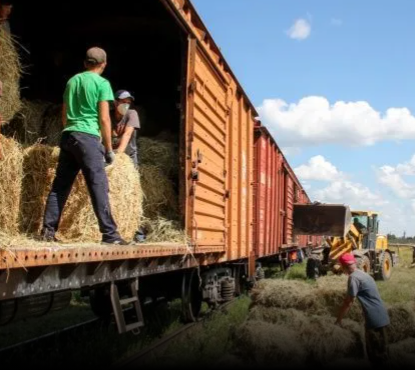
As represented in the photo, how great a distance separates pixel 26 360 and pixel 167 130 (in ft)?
10.3

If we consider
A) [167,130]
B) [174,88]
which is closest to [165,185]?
[167,130]

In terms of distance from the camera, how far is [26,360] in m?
5.75

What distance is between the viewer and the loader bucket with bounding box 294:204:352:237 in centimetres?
1580

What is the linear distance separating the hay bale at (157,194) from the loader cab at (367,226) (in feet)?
43.0

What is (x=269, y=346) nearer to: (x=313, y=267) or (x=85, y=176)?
(x=85, y=176)

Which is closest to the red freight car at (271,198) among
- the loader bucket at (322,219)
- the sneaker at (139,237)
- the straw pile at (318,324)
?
the loader bucket at (322,219)

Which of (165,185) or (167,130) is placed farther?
(167,130)

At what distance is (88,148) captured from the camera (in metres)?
4.49

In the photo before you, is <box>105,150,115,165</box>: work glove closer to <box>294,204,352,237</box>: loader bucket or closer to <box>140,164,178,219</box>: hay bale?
<box>140,164,178,219</box>: hay bale

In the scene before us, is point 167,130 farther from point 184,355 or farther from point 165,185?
point 184,355

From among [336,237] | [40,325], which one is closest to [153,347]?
[40,325]

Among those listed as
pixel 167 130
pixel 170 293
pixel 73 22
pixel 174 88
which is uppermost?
pixel 73 22

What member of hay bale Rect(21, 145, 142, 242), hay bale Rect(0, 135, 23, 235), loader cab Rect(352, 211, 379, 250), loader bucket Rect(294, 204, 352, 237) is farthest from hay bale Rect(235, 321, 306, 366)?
loader cab Rect(352, 211, 379, 250)

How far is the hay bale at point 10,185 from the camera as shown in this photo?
14.9 ft
